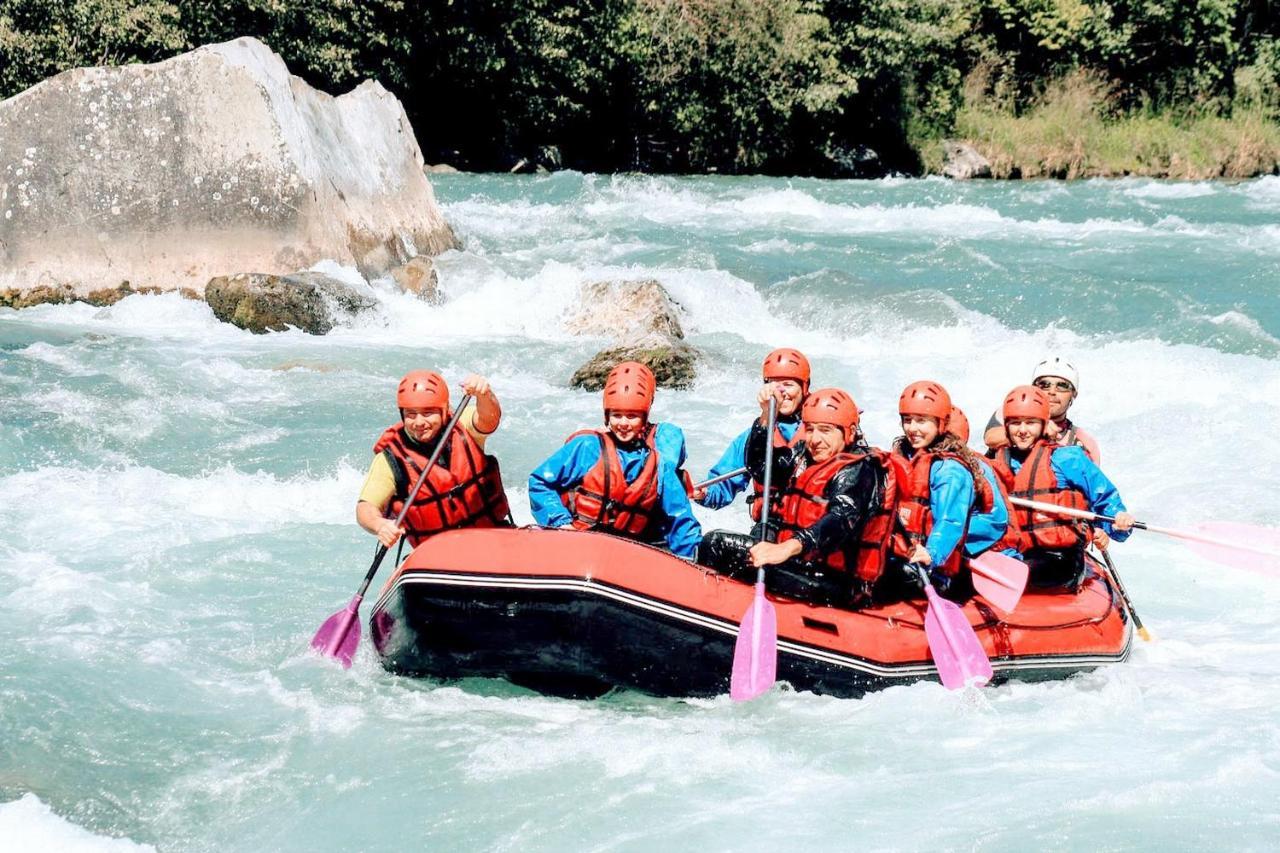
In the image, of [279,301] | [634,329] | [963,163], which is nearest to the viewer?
[279,301]

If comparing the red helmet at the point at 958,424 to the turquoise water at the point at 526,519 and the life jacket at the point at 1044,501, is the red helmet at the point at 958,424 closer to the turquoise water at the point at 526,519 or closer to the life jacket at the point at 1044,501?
the life jacket at the point at 1044,501

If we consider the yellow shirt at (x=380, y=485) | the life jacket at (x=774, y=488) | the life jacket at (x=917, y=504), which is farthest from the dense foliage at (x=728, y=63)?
the life jacket at (x=917, y=504)

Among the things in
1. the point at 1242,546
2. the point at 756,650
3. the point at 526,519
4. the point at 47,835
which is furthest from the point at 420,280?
the point at 47,835

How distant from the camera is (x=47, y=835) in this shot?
3975mm

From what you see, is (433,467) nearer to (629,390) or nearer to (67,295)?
(629,390)

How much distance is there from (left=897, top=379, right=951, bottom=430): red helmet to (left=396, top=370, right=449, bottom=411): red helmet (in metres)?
1.63

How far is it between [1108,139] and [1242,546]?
759 inches

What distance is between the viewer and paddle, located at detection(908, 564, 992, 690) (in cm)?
474

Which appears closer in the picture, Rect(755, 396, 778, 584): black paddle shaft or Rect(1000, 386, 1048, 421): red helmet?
Rect(755, 396, 778, 584): black paddle shaft

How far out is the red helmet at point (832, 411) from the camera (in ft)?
15.3

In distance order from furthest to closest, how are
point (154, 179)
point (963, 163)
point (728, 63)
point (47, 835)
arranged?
1. point (963, 163)
2. point (728, 63)
3. point (154, 179)
4. point (47, 835)

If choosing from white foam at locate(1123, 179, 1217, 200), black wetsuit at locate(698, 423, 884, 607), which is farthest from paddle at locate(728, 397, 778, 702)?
white foam at locate(1123, 179, 1217, 200)

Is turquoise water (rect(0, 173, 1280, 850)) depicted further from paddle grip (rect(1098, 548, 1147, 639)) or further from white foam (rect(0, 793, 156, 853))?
paddle grip (rect(1098, 548, 1147, 639))

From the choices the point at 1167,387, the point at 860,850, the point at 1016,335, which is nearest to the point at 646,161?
the point at 1016,335
